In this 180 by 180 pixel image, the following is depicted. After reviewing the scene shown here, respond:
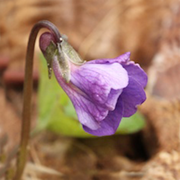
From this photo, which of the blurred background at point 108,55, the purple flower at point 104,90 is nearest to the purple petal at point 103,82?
the purple flower at point 104,90

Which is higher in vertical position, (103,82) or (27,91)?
(103,82)

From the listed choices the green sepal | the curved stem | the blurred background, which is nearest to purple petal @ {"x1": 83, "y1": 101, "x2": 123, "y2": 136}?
the curved stem

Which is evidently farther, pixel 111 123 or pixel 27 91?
pixel 27 91

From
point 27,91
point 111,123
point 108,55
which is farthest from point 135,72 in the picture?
point 108,55

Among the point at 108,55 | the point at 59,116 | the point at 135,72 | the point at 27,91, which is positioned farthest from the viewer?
the point at 108,55

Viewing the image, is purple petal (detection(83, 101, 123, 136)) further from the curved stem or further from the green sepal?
the green sepal

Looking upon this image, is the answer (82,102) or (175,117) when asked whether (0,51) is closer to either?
(175,117)

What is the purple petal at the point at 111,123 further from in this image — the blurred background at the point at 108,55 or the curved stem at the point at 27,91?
the blurred background at the point at 108,55

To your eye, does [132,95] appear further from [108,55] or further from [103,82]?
[108,55]
